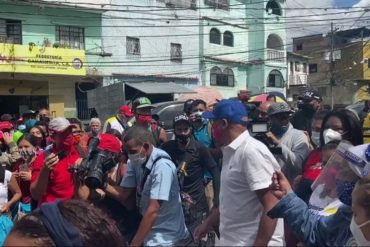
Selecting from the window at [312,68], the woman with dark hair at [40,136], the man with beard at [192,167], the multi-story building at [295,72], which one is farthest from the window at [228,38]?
the man with beard at [192,167]

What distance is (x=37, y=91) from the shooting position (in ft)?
76.7

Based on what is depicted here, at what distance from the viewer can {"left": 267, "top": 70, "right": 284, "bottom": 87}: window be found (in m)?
36.6

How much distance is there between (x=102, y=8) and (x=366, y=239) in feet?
80.2

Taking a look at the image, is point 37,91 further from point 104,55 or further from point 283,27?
point 283,27

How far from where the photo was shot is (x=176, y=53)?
29828mm

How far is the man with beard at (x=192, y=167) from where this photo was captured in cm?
423

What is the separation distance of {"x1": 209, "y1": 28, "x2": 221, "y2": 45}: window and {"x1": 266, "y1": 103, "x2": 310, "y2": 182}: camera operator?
27.8m

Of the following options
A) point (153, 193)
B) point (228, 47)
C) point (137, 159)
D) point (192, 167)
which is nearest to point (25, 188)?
point (192, 167)

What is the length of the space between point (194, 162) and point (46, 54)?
19122 millimetres

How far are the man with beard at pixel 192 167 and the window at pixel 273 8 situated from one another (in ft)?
109

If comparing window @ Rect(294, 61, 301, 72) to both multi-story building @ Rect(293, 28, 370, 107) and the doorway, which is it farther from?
the doorway

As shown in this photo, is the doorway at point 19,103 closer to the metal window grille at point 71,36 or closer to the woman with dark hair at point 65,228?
the metal window grille at point 71,36

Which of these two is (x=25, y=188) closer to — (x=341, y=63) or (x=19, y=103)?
(x=19, y=103)

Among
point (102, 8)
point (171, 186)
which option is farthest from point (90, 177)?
point (102, 8)
